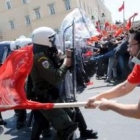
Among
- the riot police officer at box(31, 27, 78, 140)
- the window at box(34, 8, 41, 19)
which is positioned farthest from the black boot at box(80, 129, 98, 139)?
the window at box(34, 8, 41, 19)

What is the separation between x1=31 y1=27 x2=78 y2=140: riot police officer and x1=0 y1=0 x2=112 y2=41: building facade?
37.2 meters

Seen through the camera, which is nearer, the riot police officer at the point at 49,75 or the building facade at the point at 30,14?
the riot police officer at the point at 49,75

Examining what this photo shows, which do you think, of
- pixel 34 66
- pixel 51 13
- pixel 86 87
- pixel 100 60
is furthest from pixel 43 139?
pixel 51 13

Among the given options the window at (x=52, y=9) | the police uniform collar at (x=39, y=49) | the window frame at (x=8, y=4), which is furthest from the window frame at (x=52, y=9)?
the police uniform collar at (x=39, y=49)

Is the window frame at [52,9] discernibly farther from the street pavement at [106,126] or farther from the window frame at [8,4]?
the street pavement at [106,126]

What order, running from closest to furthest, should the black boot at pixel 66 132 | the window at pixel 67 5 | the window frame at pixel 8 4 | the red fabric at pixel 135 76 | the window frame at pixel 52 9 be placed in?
the red fabric at pixel 135 76
the black boot at pixel 66 132
the window at pixel 67 5
the window frame at pixel 52 9
the window frame at pixel 8 4

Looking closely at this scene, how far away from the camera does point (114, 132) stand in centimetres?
476

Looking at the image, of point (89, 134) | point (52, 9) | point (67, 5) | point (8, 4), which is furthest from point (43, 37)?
point (8, 4)

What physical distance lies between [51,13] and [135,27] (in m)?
41.3

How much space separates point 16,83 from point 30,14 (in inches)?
1658

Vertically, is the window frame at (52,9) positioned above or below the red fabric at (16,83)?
above

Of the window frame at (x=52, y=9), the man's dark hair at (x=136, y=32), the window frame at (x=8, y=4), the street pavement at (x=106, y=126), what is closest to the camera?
the man's dark hair at (x=136, y=32)

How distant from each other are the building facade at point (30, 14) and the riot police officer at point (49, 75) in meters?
37.2

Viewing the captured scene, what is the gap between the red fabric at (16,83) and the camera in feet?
10.7
